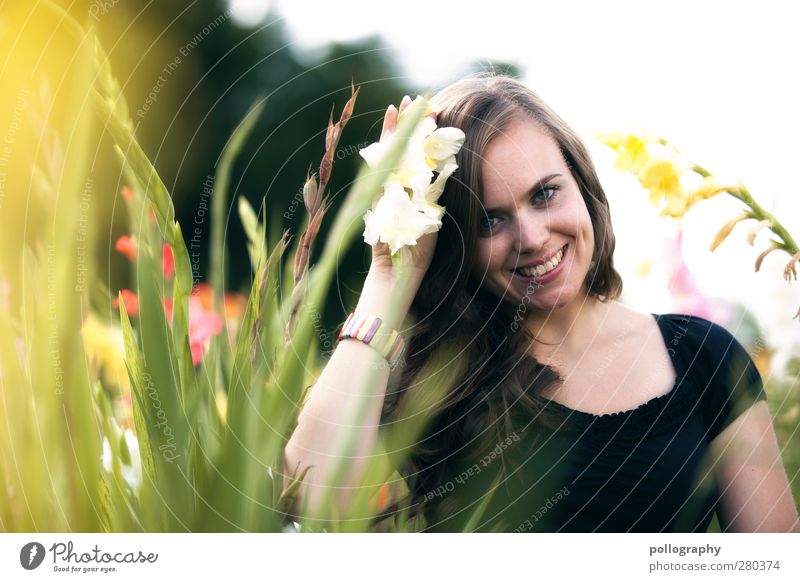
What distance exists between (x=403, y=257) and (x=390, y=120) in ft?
0.44

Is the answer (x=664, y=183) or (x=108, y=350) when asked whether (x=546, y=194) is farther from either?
(x=108, y=350)

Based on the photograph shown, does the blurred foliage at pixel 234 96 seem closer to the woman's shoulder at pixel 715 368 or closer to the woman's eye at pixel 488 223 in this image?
the woman's eye at pixel 488 223

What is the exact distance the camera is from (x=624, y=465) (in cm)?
81

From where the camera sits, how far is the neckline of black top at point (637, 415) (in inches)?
32.0

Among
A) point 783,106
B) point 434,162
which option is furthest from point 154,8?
point 783,106

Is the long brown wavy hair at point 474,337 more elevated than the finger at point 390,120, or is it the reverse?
the finger at point 390,120

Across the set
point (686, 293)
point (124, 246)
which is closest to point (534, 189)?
point (686, 293)

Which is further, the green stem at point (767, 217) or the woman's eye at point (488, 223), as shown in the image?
the woman's eye at point (488, 223)

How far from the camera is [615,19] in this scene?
89 cm

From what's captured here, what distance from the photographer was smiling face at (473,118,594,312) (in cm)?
75

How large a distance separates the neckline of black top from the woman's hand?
8.1 inches

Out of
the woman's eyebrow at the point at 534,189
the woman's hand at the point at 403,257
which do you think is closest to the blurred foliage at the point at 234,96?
the woman's hand at the point at 403,257

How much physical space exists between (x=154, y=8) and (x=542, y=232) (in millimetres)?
470

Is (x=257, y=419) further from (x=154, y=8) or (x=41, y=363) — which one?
(x=154, y=8)
